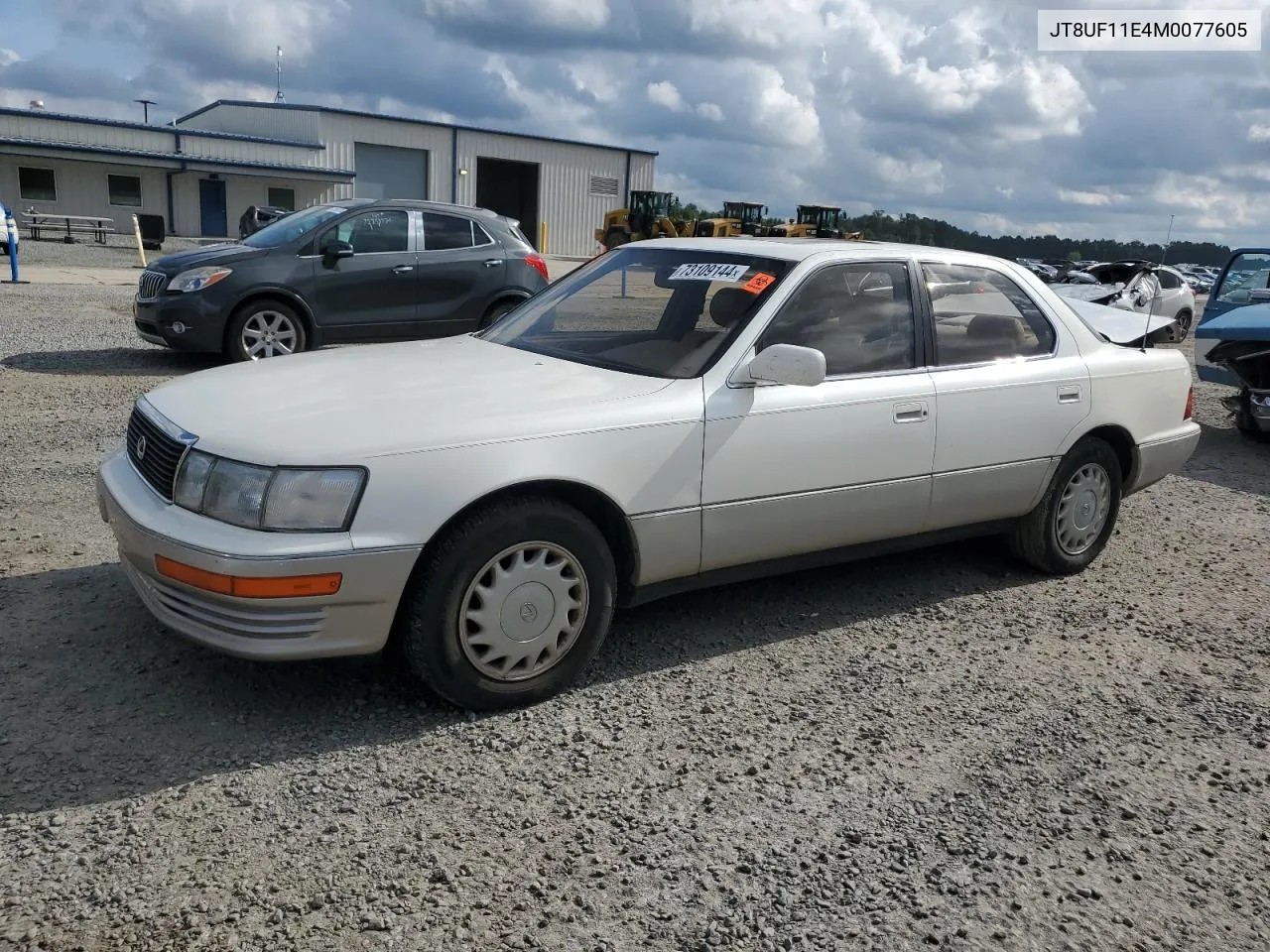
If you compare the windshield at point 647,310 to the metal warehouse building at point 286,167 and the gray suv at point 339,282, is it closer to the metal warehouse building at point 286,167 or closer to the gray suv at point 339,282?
the gray suv at point 339,282

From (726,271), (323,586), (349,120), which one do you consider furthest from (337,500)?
(349,120)

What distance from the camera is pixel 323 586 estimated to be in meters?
3.21

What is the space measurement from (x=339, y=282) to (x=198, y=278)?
1220 millimetres

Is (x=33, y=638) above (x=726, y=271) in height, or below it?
below

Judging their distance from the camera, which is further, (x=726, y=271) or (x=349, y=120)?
(x=349, y=120)

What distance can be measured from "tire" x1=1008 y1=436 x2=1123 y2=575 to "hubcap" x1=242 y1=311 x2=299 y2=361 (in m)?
6.97

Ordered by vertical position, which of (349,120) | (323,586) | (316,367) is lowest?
(323,586)

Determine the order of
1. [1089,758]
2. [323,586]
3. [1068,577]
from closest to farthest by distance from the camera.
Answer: [323,586] → [1089,758] → [1068,577]

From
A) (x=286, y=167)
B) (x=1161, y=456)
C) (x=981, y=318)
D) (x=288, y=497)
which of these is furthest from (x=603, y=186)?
(x=288, y=497)

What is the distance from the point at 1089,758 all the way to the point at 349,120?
4377 cm

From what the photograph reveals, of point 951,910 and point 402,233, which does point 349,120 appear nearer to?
point 402,233

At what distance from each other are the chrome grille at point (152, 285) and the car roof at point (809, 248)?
6.34m

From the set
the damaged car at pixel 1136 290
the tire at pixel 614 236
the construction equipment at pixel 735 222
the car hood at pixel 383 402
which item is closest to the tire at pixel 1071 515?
the car hood at pixel 383 402

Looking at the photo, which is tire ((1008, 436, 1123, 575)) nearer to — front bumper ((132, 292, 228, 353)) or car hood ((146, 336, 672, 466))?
car hood ((146, 336, 672, 466))
